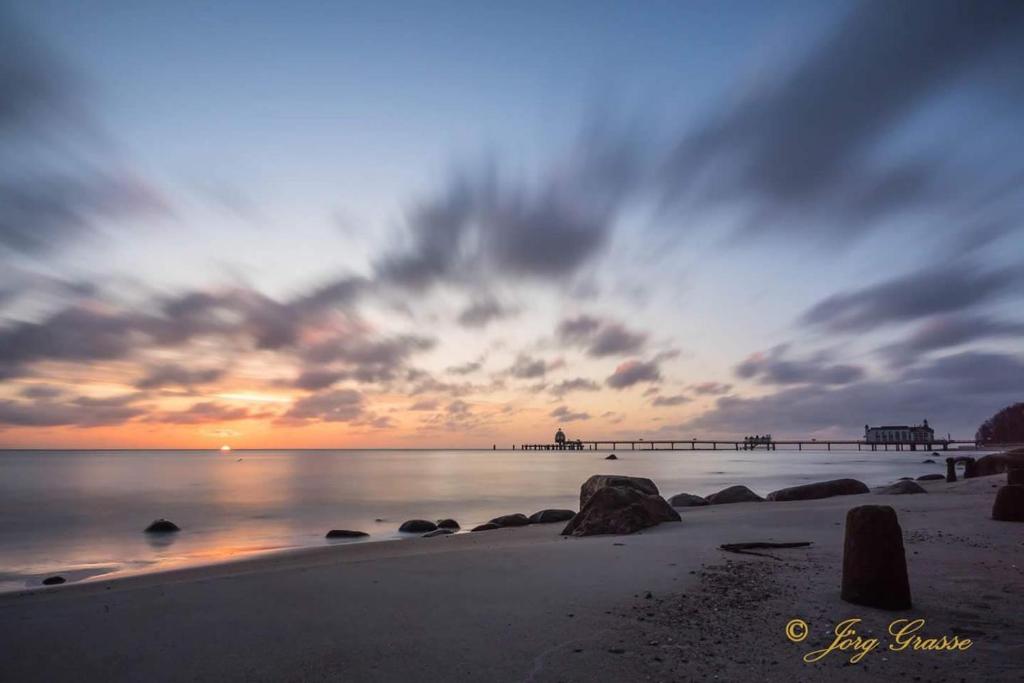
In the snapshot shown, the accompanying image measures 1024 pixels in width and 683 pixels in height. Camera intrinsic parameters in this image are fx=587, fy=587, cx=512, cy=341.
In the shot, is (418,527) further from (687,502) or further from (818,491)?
(818,491)

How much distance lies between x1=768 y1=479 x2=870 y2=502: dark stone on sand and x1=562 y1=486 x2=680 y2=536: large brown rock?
8890mm

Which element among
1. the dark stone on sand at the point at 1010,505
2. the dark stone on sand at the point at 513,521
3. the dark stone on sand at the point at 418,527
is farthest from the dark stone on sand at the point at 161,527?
the dark stone on sand at the point at 1010,505

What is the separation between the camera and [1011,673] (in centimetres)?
453

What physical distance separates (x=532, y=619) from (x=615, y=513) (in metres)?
7.90

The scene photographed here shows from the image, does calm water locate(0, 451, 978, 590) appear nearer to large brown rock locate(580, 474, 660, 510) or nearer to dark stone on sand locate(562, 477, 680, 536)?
large brown rock locate(580, 474, 660, 510)

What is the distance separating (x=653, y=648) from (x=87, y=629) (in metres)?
6.50

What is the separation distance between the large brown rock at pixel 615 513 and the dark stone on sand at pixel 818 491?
29.2 feet

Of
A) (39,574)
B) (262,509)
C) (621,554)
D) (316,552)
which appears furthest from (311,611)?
(262,509)

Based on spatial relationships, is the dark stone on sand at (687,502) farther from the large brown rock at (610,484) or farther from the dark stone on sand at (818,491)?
the large brown rock at (610,484)

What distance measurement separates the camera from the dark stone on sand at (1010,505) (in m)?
12.0

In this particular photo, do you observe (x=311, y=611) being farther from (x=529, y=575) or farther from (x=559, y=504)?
(x=559, y=504)

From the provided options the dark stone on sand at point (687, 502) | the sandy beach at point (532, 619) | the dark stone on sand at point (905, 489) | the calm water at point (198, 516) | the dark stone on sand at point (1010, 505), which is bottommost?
the calm water at point (198, 516)

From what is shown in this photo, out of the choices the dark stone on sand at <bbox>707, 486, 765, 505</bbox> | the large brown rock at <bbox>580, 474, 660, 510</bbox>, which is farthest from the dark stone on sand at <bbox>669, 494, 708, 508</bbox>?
the large brown rock at <bbox>580, 474, 660, 510</bbox>

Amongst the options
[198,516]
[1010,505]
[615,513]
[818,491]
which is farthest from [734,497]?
[198,516]
